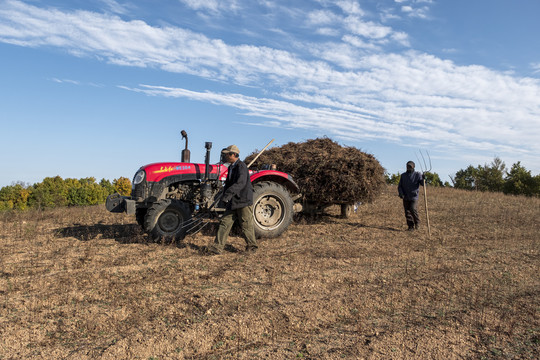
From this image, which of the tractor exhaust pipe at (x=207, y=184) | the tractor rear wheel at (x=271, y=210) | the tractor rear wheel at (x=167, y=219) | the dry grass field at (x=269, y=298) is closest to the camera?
the dry grass field at (x=269, y=298)

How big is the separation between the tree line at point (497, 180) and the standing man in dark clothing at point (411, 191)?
2019 centimetres

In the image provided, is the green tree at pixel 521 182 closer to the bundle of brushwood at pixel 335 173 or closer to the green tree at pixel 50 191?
the bundle of brushwood at pixel 335 173

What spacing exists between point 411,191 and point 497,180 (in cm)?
2804

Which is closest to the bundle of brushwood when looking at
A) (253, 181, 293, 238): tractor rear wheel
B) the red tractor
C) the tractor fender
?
the tractor fender

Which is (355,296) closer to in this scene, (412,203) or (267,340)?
(267,340)

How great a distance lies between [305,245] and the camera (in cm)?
756

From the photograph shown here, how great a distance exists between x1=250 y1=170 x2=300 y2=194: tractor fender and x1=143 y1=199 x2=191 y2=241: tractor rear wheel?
1.57 m

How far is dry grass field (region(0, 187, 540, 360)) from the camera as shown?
3.31 metres

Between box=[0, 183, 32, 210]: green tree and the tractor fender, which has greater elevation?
the tractor fender

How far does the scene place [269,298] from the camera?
14.5 ft

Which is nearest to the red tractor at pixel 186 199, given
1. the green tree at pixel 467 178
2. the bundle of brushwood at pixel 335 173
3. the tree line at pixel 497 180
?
the bundle of brushwood at pixel 335 173

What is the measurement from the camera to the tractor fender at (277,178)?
26.6 ft

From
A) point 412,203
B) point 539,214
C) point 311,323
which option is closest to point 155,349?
point 311,323

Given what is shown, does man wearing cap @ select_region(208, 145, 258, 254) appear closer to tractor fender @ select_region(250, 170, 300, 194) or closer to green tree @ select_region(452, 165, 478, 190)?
tractor fender @ select_region(250, 170, 300, 194)
